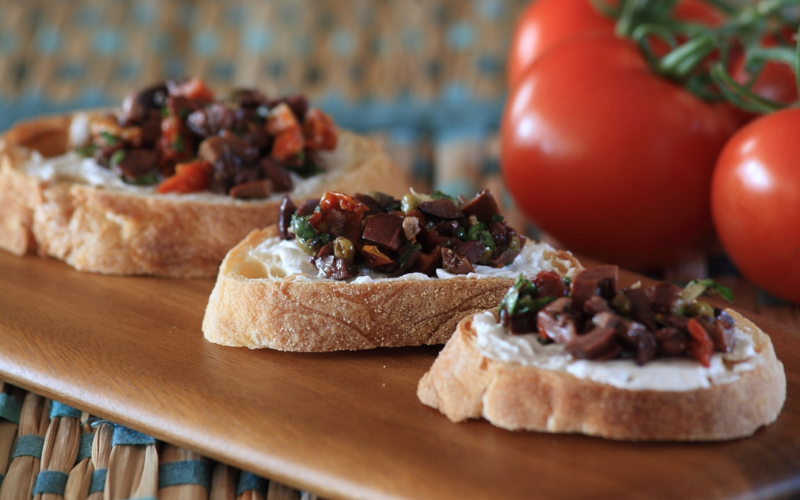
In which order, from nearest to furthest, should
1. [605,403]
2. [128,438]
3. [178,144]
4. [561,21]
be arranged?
[605,403], [128,438], [178,144], [561,21]

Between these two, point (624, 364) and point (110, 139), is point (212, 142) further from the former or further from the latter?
point (624, 364)

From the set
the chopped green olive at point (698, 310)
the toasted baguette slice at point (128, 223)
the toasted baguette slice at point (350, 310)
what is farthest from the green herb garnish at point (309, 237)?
the chopped green olive at point (698, 310)

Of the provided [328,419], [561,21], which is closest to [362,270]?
[328,419]

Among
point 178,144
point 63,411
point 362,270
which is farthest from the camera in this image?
point 178,144

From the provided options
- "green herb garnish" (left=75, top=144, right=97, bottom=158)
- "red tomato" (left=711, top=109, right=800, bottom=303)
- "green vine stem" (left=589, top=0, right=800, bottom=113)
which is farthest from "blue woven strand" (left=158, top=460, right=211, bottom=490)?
"green vine stem" (left=589, top=0, right=800, bottom=113)

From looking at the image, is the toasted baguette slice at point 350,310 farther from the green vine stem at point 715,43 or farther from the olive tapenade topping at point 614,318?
the green vine stem at point 715,43

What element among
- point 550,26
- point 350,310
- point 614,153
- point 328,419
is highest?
point 550,26

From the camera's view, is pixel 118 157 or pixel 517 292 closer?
pixel 517 292
